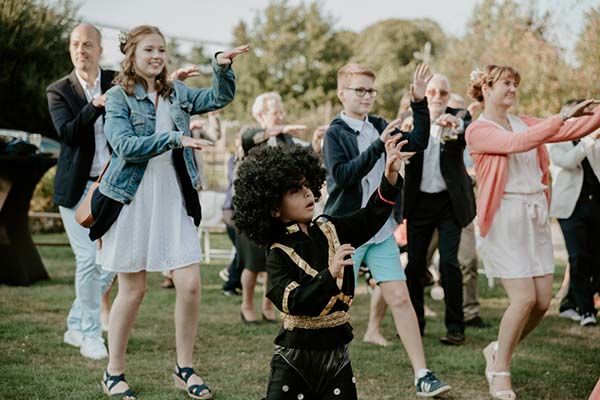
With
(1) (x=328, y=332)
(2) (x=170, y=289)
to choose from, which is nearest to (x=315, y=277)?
(1) (x=328, y=332)

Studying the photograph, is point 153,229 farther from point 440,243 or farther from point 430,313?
point 430,313

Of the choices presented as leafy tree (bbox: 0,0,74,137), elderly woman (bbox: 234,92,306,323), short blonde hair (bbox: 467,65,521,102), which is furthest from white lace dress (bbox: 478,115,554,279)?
leafy tree (bbox: 0,0,74,137)

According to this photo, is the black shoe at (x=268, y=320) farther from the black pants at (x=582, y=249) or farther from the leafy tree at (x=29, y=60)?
the leafy tree at (x=29, y=60)

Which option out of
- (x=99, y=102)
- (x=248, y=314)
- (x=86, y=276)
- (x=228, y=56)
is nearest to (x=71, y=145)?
(x=99, y=102)

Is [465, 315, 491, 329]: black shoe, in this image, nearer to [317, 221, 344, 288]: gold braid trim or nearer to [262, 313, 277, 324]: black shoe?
[262, 313, 277, 324]: black shoe

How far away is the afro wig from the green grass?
1.56 metres

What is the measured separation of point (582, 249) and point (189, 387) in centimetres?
448

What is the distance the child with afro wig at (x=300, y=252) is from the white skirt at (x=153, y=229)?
1023mm

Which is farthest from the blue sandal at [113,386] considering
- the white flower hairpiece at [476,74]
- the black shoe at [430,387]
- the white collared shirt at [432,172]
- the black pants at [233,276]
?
the black pants at [233,276]

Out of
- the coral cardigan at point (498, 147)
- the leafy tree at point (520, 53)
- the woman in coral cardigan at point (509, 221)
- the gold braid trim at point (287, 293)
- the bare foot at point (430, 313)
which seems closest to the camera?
the gold braid trim at point (287, 293)

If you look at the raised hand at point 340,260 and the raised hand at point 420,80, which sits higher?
the raised hand at point 420,80

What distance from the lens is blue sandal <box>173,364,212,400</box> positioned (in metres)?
4.54

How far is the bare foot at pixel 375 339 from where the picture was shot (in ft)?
20.6

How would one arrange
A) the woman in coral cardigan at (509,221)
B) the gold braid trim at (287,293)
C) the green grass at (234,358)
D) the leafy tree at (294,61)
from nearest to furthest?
the gold braid trim at (287,293), the woman in coral cardigan at (509,221), the green grass at (234,358), the leafy tree at (294,61)
